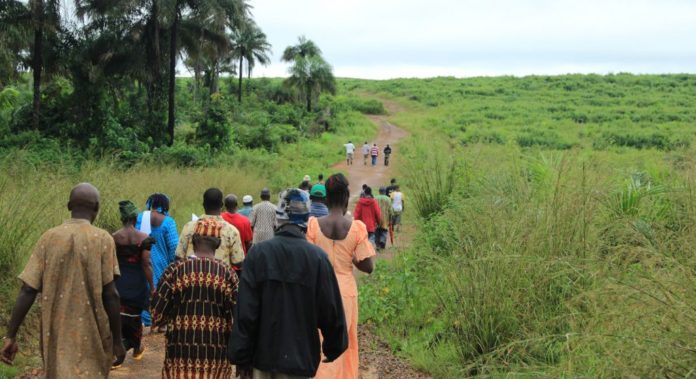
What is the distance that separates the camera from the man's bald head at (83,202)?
4590 millimetres

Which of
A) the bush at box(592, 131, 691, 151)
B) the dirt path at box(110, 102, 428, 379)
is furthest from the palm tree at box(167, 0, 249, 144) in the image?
the dirt path at box(110, 102, 428, 379)

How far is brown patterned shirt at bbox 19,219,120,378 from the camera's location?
14.6 ft

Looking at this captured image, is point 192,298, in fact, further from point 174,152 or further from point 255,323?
point 174,152

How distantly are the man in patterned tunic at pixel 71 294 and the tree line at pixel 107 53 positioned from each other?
2113 centimetres

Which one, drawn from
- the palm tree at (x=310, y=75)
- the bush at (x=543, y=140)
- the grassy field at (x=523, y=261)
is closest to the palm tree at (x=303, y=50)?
the palm tree at (x=310, y=75)

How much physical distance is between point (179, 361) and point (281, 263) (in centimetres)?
104

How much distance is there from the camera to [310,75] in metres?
50.3

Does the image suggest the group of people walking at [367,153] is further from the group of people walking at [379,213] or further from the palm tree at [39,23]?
the group of people walking at [379,213]

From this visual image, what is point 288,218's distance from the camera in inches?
177

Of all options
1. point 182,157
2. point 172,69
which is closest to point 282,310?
point 182,157

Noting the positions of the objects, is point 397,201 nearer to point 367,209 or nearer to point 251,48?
point 367,209

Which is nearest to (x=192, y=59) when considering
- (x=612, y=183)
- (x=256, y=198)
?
(x=256, y=198)

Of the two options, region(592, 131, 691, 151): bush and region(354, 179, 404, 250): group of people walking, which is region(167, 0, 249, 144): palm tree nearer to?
region(354, 179, 404, 250): group of people walking

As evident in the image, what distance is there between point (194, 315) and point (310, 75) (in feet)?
154
